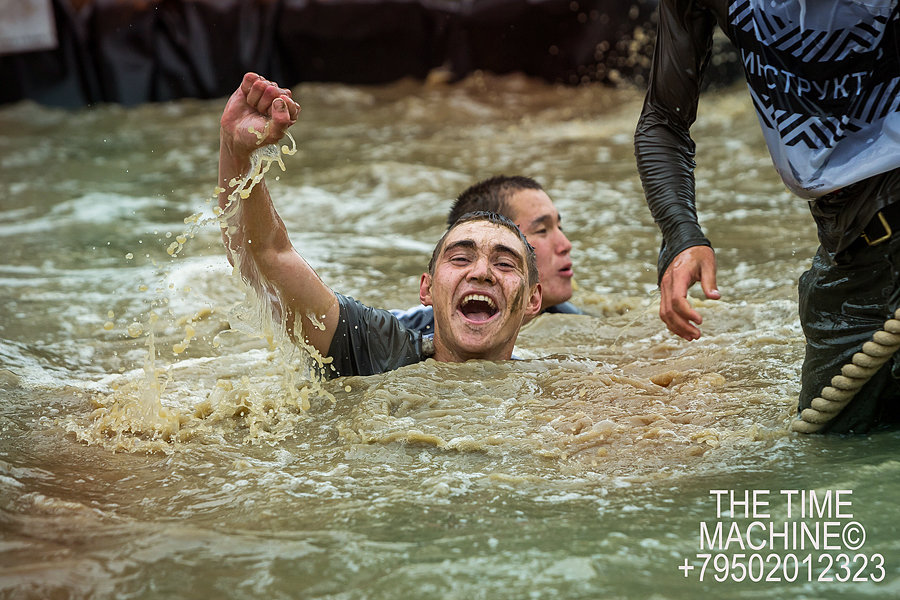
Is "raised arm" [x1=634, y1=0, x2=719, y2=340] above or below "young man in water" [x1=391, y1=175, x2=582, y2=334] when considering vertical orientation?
above

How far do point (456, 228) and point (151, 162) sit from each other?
588cm

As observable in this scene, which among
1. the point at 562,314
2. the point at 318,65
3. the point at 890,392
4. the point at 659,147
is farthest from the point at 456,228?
the point at 318,65

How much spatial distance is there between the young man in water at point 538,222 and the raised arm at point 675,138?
5.12ft

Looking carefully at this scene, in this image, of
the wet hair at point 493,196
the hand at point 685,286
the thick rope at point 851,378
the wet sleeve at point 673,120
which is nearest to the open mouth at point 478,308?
the wet sleeve at point 673,120

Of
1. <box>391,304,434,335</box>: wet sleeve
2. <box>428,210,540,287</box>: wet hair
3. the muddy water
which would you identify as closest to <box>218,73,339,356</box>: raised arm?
the muddy water

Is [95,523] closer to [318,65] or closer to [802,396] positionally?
[802,396]

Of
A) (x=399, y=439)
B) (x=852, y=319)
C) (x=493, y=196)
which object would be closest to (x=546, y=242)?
(x=493, y=196)

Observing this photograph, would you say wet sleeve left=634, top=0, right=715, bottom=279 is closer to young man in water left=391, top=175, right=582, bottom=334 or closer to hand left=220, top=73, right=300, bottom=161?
hand left=220, top=73, right=300, bottom=161

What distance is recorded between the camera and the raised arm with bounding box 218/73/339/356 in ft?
10.4

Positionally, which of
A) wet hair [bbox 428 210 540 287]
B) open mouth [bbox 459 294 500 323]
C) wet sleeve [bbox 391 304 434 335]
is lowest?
wet sleeve [bbox 391 304 434 335]

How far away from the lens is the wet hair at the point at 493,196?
17.0 ft

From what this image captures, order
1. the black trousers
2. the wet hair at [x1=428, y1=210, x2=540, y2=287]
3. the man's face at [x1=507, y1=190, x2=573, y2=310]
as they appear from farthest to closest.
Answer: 1. the man's face at [x1=507, y1=190, x2=573, y2=310]
2. the wet hair at [x1=428, y1=210, x2=540, y2=287]
3. the black trousers

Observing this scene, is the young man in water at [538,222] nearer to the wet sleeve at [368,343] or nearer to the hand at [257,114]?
the wet sleeve at [368,343]

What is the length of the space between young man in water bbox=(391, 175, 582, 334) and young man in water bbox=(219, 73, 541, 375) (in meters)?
0.80
